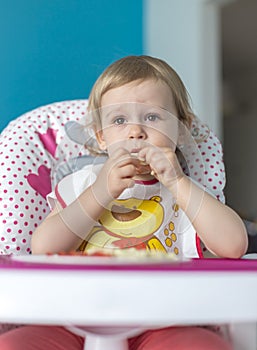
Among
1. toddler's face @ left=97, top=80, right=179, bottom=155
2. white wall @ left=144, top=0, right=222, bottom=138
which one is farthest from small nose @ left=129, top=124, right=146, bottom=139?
white wall @ left=144, top=0, right=222, bottom=138

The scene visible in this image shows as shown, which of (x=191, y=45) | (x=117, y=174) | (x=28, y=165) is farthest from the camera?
(x=191, y=45)

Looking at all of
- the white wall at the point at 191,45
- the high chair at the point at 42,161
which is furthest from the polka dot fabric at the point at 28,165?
the white wall at the point at 191,45

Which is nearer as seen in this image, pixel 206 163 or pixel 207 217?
pixel 207 217

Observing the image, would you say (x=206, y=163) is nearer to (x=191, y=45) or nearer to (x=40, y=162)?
(x=40, y=162)

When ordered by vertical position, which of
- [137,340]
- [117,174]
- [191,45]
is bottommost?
[137,340]

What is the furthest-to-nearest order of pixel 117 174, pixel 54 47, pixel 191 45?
1. pixel 191 45
2. pixel 54 47
3. pixel 117 174

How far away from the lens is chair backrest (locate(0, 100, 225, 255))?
1.06 metres

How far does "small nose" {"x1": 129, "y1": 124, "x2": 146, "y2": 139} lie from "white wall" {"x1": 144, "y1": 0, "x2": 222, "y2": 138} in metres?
1.54

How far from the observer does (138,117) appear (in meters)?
0.92

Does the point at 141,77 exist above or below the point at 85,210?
above

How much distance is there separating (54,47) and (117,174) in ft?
2.58

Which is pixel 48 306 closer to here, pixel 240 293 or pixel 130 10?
pixel 240 293

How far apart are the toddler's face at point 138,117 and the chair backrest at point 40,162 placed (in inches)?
3.8

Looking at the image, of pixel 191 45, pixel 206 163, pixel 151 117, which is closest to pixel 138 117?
pixel 151 117
